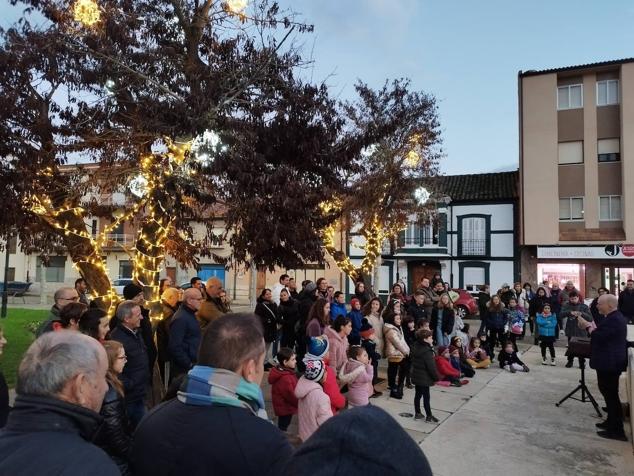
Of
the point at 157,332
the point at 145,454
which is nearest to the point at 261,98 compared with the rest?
the point at 157,332

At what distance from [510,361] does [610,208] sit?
16.6 metres

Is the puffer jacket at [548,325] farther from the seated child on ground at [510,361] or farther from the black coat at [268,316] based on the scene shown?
the black coat at [268,316]

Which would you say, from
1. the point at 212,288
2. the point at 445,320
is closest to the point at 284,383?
the point at 212,288

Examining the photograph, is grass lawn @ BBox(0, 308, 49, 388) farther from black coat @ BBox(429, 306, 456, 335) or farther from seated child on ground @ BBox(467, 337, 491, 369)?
seated child on ground @ BBox(467, 337, 491, 369)

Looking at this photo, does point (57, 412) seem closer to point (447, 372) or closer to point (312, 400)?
point (312, 400)

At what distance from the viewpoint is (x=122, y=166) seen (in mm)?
7453

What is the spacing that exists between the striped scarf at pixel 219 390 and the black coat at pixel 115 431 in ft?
3.14

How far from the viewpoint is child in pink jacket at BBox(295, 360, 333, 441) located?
394 cm

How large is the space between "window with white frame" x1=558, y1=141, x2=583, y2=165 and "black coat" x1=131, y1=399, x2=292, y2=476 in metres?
25.2

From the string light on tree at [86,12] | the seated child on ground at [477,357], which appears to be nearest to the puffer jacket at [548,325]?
the seated child on ground at [477,357]

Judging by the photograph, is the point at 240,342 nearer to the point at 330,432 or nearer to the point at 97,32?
the point at 330,432

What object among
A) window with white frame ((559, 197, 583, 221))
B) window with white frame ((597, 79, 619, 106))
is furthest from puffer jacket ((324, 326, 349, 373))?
window with white frame ((597, 79, 619, 106))

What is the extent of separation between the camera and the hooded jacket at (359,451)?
2.58ft

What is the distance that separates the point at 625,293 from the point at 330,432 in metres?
15.2
